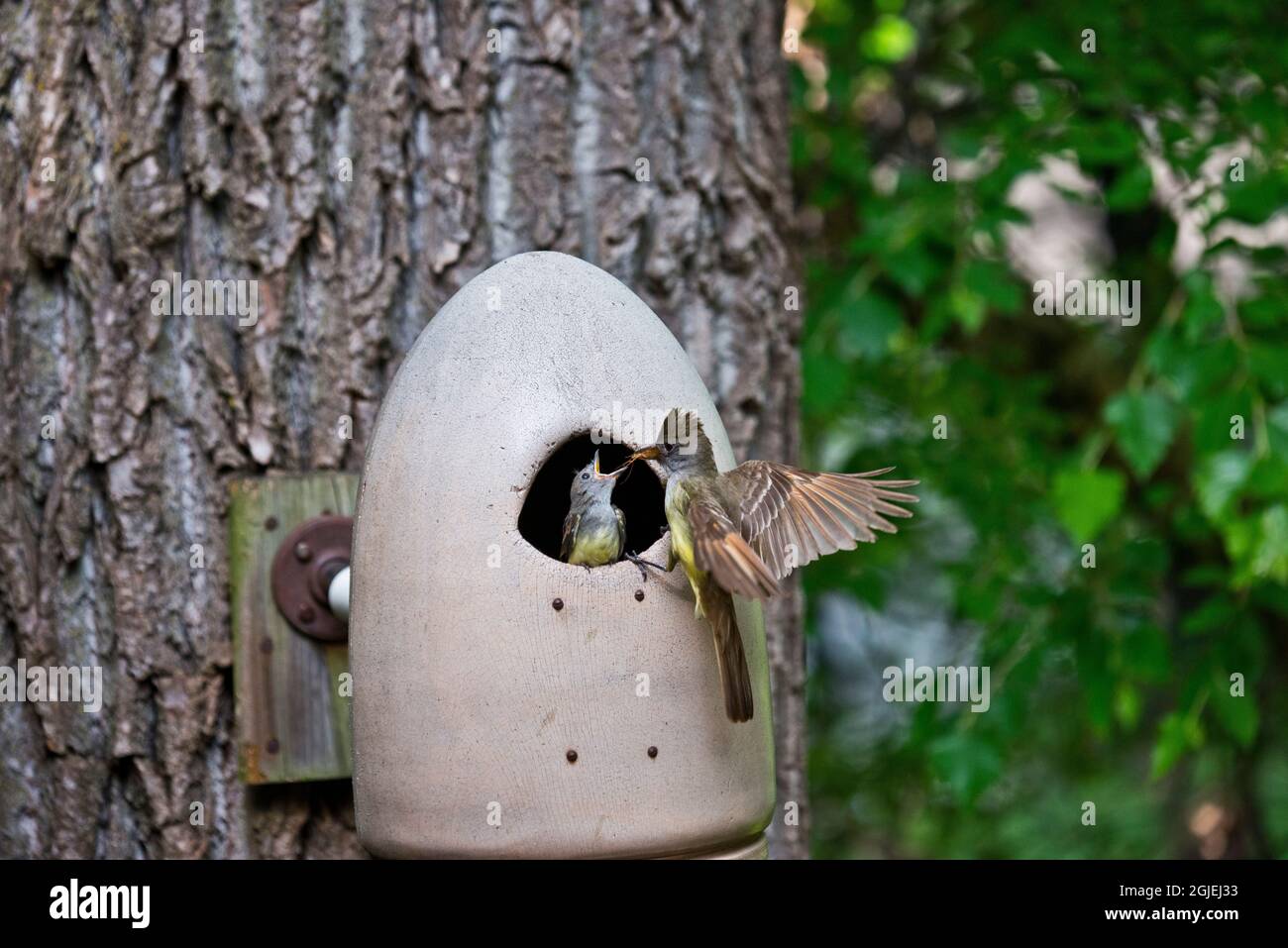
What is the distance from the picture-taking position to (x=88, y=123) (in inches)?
106

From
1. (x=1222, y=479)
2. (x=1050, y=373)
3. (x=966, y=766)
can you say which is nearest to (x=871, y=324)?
(x=1222, y=479)

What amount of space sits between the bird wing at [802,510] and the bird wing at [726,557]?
12cm

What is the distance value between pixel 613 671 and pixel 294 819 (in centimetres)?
102

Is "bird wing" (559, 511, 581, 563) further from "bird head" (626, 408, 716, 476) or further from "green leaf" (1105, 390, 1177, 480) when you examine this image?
"green leaf" (1105, 390, 1177, 480)

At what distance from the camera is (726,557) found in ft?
6.14

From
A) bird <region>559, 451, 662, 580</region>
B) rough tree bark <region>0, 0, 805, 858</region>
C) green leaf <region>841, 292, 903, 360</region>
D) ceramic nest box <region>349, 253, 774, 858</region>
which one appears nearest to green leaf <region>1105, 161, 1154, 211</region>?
green leaf <region>841, 292, 903, 360</region>

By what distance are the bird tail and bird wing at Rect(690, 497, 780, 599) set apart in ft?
0.30

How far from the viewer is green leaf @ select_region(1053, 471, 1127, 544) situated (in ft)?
11.2

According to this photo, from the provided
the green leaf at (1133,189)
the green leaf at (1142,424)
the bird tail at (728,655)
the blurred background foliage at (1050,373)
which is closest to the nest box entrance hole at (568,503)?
the bird tail at (728,655)

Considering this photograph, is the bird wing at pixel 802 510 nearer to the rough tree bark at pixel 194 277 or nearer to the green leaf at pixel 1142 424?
the rough tree bark at pixel 194 277

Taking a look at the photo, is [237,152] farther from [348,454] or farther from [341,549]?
[341,549]

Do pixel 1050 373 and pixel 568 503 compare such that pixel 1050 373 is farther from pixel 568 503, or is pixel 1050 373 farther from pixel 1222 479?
pixel 568 503
